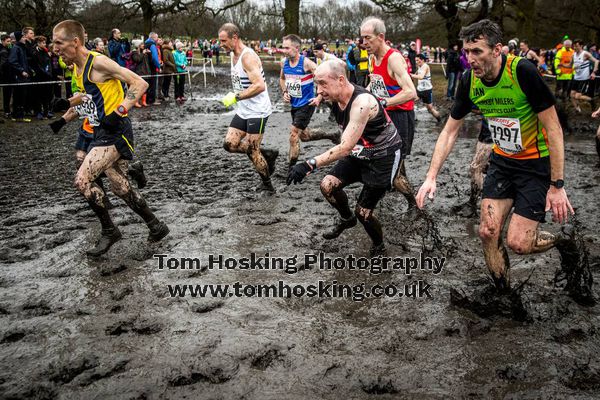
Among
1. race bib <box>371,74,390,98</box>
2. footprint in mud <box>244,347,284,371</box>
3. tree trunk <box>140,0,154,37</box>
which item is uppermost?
tree trunk <box>140,0,154,37</box>

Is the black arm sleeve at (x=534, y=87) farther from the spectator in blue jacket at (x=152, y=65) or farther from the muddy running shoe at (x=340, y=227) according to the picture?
the spectator in blue jacket at (x=152, y=65)

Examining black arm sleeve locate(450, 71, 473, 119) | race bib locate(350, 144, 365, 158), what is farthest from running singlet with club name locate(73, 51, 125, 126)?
black arm sleeve locate(450, 71, 473, 119)

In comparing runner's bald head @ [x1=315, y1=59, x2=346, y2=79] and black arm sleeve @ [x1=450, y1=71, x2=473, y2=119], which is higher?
runner's bald head @ [x1=315, y1=59, x2=346, y2=79]

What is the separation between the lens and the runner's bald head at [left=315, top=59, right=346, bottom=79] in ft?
13.1

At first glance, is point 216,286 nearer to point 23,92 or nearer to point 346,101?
point 346,101

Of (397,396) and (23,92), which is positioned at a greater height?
(23,92)

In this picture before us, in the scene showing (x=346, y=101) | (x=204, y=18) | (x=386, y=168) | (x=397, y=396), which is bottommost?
(x=397, y=396)

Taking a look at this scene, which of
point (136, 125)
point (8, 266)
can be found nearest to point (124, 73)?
point (8, 266)

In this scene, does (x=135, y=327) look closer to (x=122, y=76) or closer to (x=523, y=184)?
(x=122, y=76)

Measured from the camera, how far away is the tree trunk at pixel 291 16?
23.0m

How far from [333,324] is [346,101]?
5.86 ft

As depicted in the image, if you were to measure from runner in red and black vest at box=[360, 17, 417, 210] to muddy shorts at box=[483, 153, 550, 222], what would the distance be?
1.77m

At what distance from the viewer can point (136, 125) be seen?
1269cm

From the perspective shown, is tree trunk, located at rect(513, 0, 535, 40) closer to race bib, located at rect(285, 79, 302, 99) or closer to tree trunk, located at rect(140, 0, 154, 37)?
race bib, located at rect(285, 79, 302, 99)
